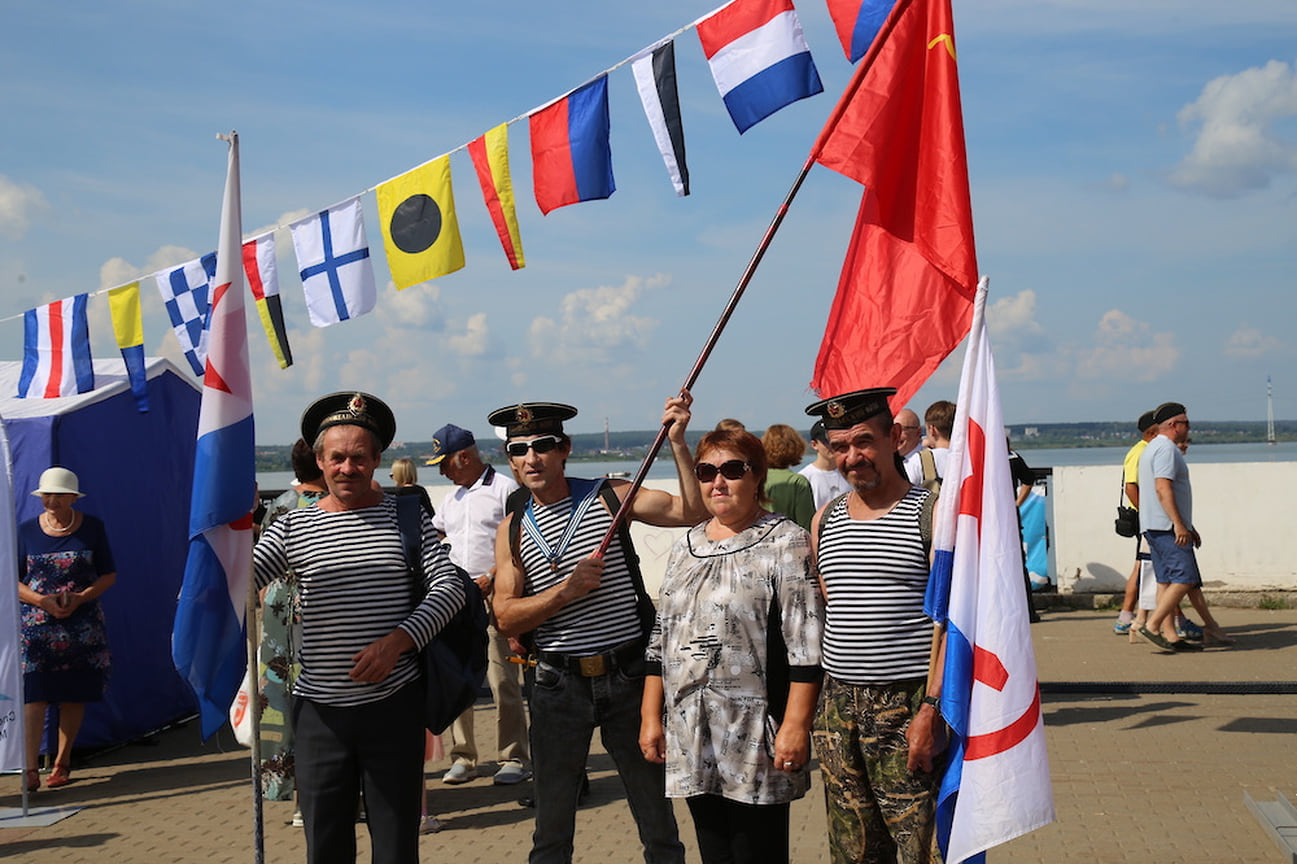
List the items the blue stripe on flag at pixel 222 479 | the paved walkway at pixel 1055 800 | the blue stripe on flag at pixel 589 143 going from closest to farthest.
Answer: the blue stripe on flag at pixel 222 479 < the paved walkway at pixel 1055 800 < the blue stripe on flag at pixel 589 143

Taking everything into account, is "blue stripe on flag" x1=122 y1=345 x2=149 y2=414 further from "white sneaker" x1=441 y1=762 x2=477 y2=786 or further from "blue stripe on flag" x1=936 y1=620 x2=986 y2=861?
"blue stripe on flag" x1=936 y1=620 x2=986 y2=861

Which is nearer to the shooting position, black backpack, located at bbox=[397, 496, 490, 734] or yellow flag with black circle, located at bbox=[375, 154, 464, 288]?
black backpack, located at bbox=[397, 496, 490, 734]

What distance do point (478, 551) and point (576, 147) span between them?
2495 mm

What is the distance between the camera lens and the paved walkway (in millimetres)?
5711

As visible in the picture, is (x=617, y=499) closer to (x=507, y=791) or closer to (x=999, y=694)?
(x=999, y=694)

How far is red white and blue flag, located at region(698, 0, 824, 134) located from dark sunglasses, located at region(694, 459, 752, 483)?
293 cm

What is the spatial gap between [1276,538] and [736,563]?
36.3 feet

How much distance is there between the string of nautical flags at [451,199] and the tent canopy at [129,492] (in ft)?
0.87

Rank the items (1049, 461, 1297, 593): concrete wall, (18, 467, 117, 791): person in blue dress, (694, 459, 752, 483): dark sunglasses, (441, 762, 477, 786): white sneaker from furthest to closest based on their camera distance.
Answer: (1049, 461, 1297, 593): concrete wall
(18, 467, 117, 791): person in blue dress
(441, 762, 477, 786): white sneaker
(694, 459, 752, 483): dark sunglasses

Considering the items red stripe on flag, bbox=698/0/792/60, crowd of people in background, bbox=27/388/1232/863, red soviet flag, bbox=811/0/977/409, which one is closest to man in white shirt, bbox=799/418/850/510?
red stripe on flag, bbox=698/0/792/60

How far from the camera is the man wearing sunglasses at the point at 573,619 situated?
14.2 feet

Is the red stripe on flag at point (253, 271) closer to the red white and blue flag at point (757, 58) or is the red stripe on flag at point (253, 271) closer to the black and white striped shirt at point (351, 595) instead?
the red white and blue flag at point (757, 58)

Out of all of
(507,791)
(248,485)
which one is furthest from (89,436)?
(248,485)

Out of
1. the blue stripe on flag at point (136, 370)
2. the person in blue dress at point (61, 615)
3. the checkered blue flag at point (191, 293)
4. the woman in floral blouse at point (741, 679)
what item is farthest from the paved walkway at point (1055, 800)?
the checkered blue flag at point (191, 293)
